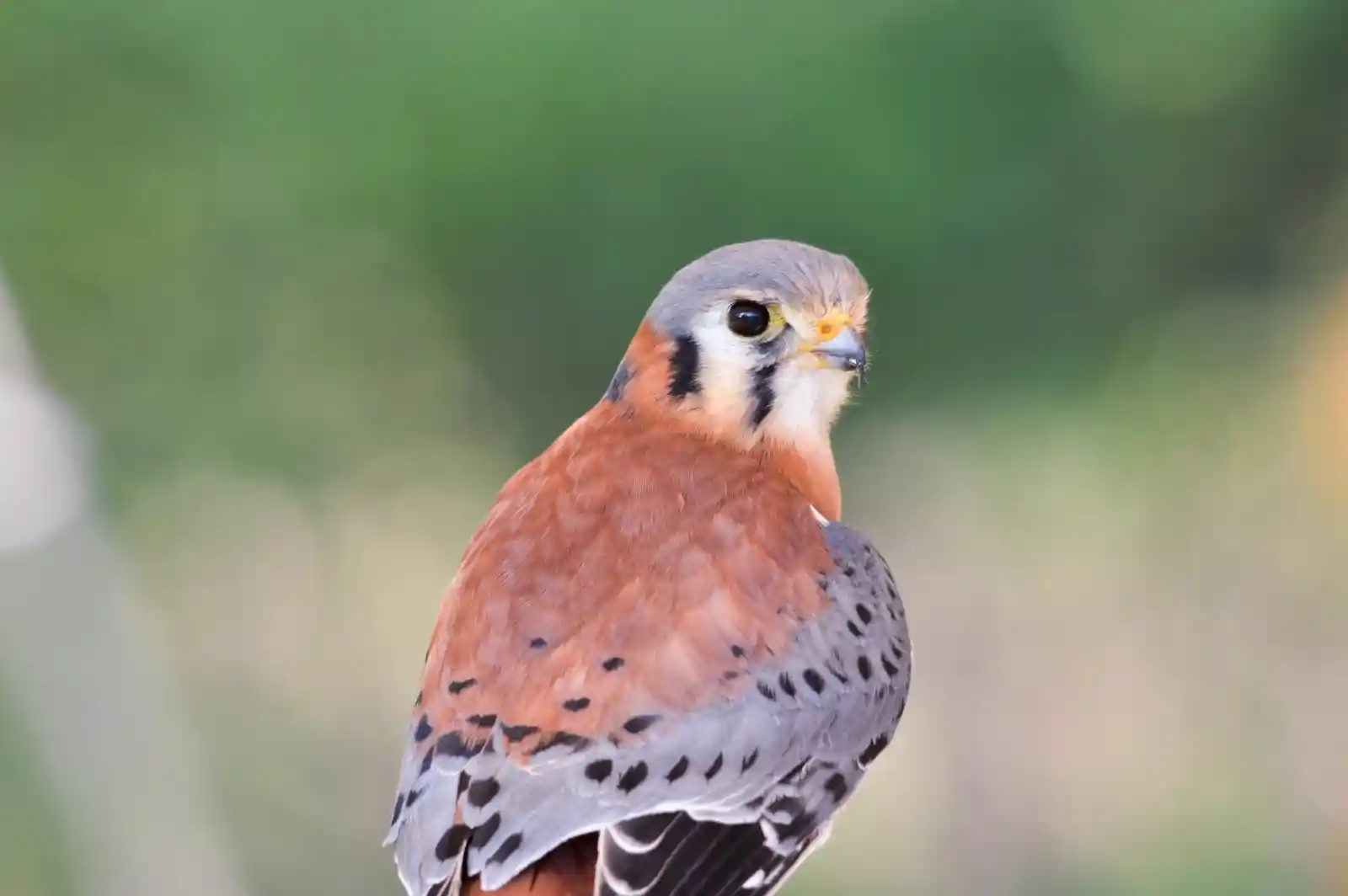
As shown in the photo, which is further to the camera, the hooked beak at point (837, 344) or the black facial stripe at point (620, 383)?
the black facial stripe at point (620, 383)

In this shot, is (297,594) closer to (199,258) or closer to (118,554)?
(118,554)

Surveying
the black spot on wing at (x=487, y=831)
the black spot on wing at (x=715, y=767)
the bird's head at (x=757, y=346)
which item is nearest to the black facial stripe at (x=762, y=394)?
the bird's head at (x=757, y=346)

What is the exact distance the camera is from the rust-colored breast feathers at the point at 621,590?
1.08 m

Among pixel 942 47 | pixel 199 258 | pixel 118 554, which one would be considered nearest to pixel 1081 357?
pixel 942 47

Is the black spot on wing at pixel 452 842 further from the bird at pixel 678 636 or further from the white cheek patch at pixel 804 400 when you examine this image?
the white cheek patch at pixel 804 400

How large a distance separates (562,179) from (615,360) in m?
0.35

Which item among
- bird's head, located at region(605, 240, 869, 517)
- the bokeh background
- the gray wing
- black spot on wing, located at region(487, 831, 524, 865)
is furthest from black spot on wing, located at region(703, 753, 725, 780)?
the bokeh background

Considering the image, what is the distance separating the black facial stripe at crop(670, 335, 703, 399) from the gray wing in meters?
0.28

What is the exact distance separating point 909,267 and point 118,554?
1.47 meters

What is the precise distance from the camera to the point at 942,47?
2.16 metres

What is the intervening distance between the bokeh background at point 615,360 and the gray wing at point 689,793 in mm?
1014

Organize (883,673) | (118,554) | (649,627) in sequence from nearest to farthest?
(649,627) < (883,673) < (118,554)

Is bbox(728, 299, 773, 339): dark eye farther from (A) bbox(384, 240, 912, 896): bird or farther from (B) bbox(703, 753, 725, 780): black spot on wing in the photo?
(B) bbox(703, 753, 725, 780): black spot on wing

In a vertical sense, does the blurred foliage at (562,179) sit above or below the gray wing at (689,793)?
above
